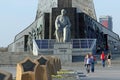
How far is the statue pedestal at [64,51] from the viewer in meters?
32.2

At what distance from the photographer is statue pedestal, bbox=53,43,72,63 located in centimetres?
3225

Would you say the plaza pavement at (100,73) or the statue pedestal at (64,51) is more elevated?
the statue pedestal at (64,51)

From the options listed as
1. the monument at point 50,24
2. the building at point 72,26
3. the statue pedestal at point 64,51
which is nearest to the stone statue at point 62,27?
the monument at point 50,24

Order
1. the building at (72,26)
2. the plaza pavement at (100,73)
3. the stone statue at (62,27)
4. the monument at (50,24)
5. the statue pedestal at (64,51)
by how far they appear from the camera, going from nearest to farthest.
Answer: the plaza pavement at (100,73), the statue pedestal at (64,51), the stone statue at (62,27), the monument at (50,24), the building at (72,26)

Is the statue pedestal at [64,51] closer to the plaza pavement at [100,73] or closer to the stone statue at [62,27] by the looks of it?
the stone statue at [62,27]

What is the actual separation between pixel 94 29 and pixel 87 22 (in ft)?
6.05

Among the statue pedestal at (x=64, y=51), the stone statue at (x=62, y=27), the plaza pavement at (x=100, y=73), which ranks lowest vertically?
the plaza pavement at (x=100, y=73)

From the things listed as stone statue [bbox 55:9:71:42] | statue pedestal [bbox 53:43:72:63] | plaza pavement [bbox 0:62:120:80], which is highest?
stone statue [bbox 55:9:71:42]

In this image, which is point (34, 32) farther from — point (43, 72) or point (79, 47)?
point (43, 72)

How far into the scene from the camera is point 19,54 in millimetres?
35188

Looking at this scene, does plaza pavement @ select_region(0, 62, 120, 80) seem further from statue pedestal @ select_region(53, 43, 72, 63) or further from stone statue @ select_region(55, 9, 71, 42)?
stone statue @ select_region(55, 9, 71, 42)

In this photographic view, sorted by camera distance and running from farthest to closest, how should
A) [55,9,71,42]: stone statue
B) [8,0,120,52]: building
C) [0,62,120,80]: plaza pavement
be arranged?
[8,0,120,52]: building → [55,9,71,42]: stone statue → [0,62,120,80]: plaza pavement

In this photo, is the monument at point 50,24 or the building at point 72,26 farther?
the building at point 72,26

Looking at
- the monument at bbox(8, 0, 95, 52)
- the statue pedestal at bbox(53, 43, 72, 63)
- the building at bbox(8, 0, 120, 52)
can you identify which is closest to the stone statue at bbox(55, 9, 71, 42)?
the monument at bbox(8, 0, 95, 52)
